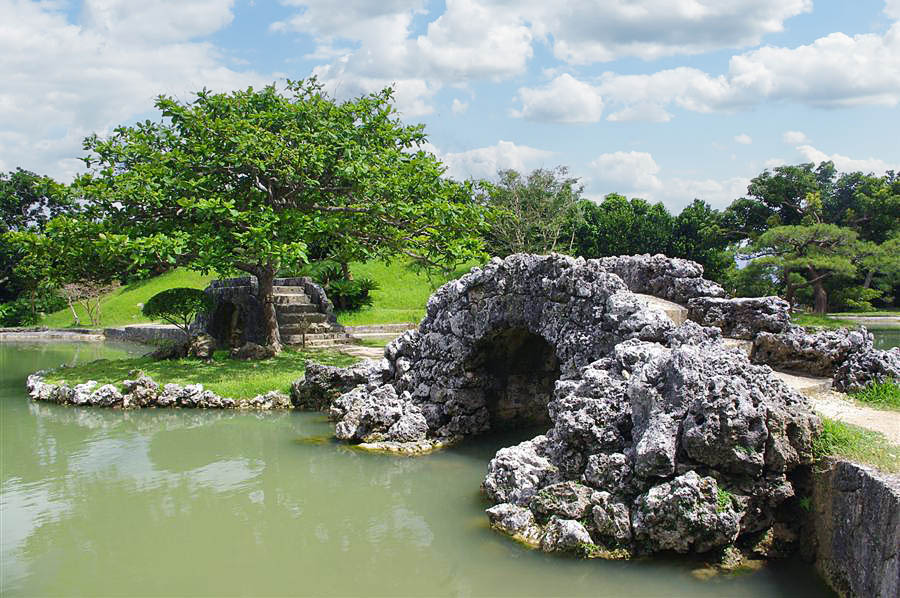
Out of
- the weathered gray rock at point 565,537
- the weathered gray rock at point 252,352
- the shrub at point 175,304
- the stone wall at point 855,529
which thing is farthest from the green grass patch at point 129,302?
the stone wall at point 855,529

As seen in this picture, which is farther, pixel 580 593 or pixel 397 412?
pixel 397 412

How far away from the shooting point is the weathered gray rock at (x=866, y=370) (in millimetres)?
9008

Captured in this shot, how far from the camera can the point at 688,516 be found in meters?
6.37

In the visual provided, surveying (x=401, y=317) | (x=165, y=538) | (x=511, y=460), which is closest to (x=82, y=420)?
(x=165, y=538)

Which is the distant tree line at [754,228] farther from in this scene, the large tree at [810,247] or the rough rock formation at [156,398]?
the rough rock formation at [156,398]

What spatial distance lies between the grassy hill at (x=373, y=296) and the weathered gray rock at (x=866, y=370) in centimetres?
2158

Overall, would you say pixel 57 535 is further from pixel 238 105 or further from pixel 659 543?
pixel 238 105

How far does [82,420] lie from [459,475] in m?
7.85

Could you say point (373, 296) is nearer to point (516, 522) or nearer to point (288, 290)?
point (288, 290)

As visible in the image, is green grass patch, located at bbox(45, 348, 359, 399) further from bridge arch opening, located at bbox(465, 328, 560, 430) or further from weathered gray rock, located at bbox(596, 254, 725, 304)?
weathered gray rock, located at bbox(596, 254, 725, 304)

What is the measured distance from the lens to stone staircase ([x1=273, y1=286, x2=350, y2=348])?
21062 mm

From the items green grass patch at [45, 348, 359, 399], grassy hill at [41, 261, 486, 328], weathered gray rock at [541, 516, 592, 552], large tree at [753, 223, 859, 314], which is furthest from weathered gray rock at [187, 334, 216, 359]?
large tree at [753, 223, 859, 314]

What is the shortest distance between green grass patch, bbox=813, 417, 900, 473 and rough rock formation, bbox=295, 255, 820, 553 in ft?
0.49

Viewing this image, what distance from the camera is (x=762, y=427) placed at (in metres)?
6.57
